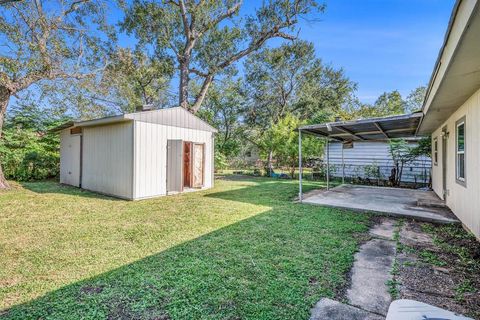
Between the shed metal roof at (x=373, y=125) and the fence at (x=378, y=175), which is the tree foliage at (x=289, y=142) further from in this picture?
the shed metal roof at (x=373, y=125)

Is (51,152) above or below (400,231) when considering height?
above

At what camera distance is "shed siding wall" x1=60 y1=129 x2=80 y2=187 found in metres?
9.44

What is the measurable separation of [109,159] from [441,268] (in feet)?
→ 27.5

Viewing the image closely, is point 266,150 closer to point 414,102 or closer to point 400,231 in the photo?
point 400,231

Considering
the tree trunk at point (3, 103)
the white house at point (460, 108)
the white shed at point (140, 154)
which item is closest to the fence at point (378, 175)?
the white house at point (460, 108)

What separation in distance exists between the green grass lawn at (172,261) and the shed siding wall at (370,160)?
812cm

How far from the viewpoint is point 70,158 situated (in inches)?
390

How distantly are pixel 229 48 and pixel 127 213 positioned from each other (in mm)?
12067

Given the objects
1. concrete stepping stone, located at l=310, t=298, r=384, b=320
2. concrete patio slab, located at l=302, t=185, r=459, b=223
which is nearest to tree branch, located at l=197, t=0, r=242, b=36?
concrete patio slab, located at l=302, t=185, r=459, b=223

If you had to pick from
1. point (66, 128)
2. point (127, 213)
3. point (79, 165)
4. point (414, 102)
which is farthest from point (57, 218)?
point (414, 102)

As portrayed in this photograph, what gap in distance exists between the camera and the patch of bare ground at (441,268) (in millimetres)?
2266

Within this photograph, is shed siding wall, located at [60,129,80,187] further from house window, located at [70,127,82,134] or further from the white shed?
house window, located at [70,127,82,134]

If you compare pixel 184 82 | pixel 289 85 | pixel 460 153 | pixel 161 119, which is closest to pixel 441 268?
pixel 460 153

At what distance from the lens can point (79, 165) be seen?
931 cm
